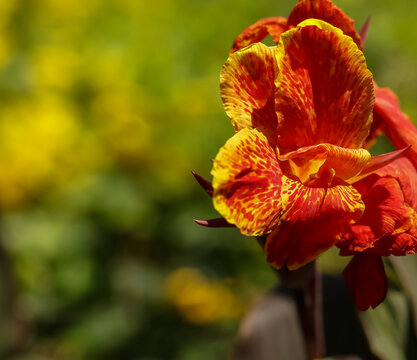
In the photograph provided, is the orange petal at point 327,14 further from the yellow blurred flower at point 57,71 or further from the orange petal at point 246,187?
the yellow blurred flower at point 57,71

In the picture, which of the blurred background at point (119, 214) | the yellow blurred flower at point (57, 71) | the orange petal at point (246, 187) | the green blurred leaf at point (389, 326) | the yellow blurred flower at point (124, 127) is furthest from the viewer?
the yellow blurred flower at point (57, 71)

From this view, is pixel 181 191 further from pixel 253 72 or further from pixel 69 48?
pixel 253 72

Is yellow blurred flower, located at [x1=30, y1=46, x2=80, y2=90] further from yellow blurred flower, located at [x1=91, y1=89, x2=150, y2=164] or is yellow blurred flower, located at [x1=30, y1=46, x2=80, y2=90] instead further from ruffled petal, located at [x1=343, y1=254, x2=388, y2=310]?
ruffled petal, located at [x1=343, y1=254, x2=388, y2=310]

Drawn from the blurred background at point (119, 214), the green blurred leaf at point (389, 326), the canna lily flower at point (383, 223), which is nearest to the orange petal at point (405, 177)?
the canna lily flower at point (383, 223)

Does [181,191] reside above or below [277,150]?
below

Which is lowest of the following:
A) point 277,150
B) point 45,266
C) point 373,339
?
point 45,266

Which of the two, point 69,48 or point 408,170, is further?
point 69,48

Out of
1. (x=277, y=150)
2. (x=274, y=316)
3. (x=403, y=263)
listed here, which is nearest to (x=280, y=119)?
(x=277, y=150)

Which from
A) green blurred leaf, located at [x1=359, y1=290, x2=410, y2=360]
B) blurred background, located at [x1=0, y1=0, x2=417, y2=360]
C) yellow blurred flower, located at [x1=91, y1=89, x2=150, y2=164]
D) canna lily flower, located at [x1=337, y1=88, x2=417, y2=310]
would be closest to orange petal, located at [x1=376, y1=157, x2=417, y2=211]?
canna lily flower, located at [x1=337, y1=88, x2=417, y2=310]
